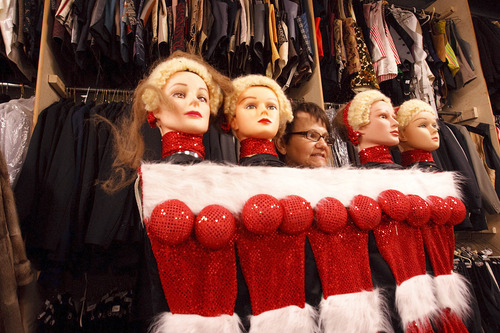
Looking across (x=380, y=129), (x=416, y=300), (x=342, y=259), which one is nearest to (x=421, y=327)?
(x=416, y=300)

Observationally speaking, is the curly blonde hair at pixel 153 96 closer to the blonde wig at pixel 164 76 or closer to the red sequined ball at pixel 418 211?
the blonde wig at pixel 164 76

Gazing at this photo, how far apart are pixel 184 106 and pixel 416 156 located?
1.30m

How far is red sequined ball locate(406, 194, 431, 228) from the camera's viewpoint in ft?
2.85

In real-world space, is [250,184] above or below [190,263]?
above

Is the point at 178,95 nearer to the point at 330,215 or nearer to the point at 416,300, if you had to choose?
the point at 330,215

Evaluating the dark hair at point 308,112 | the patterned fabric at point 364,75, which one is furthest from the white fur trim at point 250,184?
the patterned fabric at point 364,75

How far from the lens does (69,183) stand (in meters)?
1.26

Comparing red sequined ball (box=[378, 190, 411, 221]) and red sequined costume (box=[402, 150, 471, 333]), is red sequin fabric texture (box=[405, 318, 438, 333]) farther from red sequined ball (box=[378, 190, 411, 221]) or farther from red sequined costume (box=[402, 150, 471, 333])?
red sequined ball (box=[378, 190, 411, 221])

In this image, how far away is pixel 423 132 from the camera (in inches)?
58.4

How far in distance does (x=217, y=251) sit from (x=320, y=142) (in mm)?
896

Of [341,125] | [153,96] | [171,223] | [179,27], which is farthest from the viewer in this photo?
[179,27]

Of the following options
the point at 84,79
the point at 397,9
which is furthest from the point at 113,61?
the point at 397,9

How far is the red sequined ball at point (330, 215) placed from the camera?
75 cm

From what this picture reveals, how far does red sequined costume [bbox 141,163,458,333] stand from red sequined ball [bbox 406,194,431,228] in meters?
0.09
